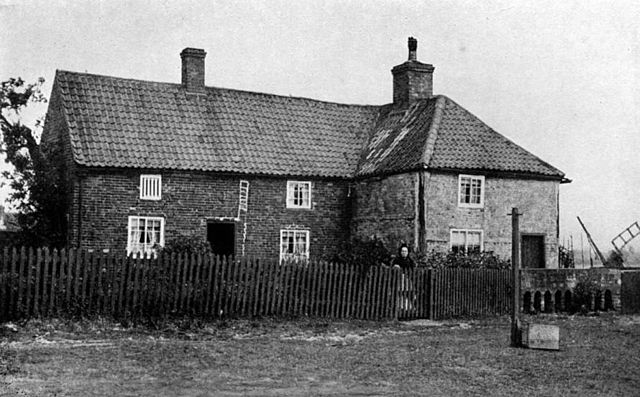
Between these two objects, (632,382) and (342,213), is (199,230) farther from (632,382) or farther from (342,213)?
(632,382)

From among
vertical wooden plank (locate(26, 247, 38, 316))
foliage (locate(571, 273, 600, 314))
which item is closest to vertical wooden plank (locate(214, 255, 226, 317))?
vertical wooden plank (locate(26, 247, 38, 316))

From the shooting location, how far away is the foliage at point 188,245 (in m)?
25.7

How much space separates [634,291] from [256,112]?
1562 centimetres

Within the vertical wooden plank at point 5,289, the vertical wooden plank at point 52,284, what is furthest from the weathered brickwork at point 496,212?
the vertical wooden plank at point 5,289

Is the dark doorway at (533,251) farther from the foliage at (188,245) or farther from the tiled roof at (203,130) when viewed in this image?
the foliage at (188,245)

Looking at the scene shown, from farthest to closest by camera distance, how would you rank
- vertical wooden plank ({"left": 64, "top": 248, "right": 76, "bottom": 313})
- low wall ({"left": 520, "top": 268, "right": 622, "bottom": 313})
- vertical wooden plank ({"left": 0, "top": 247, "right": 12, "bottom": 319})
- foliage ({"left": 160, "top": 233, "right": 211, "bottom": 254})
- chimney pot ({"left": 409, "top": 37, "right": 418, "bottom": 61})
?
chimney pot ({"left": 409, "top": 37, "right": 418, "bottom": 61})
foliage ({"left": 160, "top": 233, "right": 211, "bottom": 254})
low wall ({"left": 520, "top": 268, "right": 622, "bottom": 313})
vertical wooden plank ({"left": 64, "top": 248, "right": 76, "bottom": 313})
vertical wooden plank ({"left": 0, "top": 247, "right": 12, "bottom": 319})

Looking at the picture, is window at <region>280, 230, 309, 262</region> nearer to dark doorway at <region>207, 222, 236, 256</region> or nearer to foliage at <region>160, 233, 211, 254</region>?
dark doorway at <region>207, 222, 236, 256</region>

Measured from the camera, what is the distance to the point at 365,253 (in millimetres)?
28125

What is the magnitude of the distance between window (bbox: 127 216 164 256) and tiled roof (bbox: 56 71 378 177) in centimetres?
186

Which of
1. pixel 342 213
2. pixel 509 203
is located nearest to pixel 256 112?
pixel 342 213

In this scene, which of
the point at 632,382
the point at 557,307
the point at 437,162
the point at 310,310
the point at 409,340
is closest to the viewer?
the point at 632,382

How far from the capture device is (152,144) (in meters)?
27.5

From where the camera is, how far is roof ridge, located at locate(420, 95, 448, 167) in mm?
26875

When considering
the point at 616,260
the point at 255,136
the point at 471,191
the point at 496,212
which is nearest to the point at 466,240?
the point at 496,212
